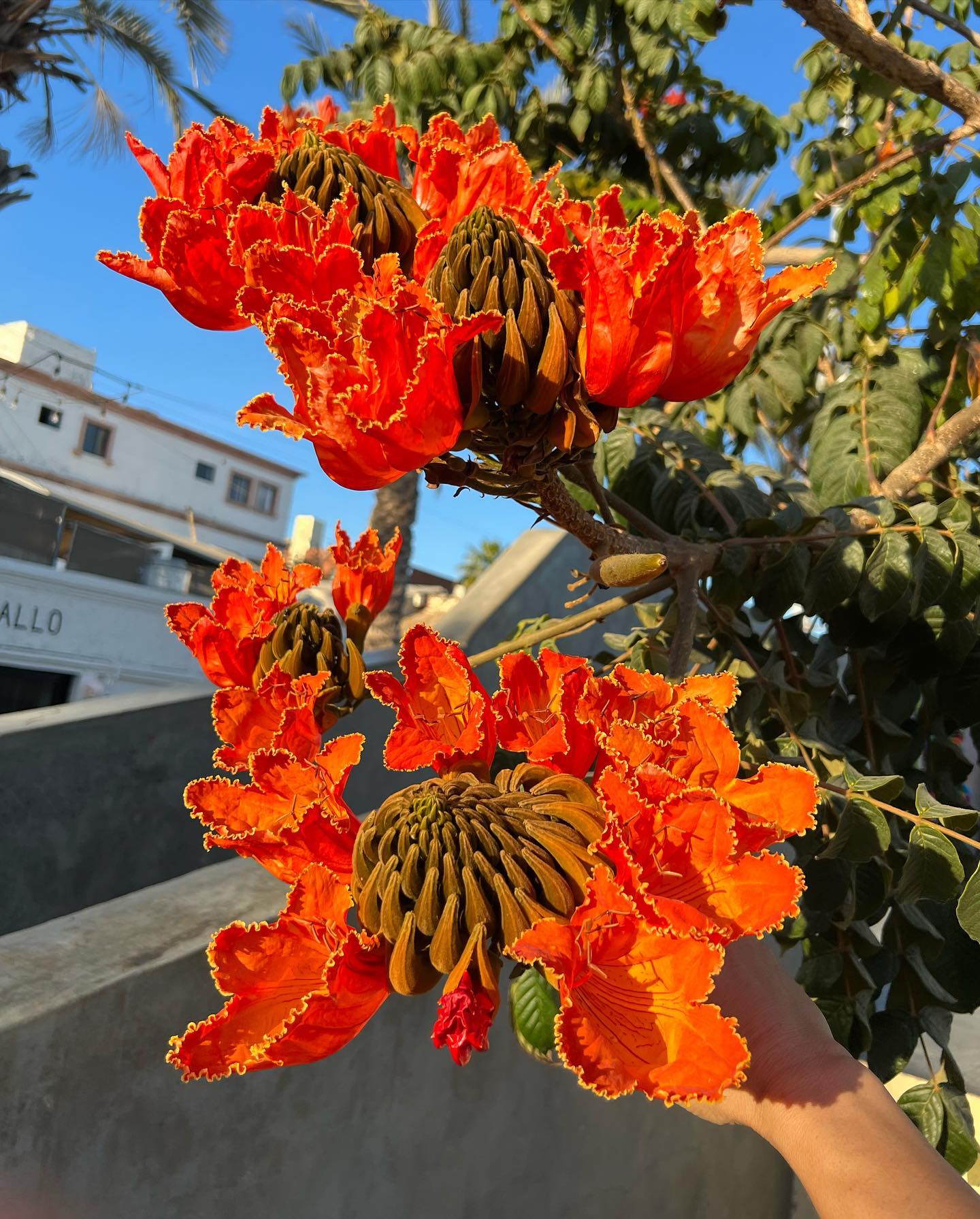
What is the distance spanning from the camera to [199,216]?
808mm

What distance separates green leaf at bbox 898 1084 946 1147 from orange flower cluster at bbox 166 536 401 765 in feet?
3.60

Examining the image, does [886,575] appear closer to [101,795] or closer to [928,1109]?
[928,1109]

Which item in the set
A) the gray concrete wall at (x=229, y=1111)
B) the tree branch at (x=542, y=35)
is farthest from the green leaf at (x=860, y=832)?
the tree branch at (x=542, y=35)

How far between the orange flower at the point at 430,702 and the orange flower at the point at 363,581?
1.24ft

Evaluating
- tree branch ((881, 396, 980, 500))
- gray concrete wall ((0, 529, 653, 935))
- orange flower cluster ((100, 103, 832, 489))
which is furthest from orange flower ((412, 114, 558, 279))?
gray concrete wall ((0, 529, 653, 935))

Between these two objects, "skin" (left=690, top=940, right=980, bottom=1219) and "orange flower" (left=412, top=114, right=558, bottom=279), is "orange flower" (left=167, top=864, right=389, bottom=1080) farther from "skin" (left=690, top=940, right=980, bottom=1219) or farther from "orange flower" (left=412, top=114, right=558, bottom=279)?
"orange flower" (left=412, top=114, right=558, bottom=279)

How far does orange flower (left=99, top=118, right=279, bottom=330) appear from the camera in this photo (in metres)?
0.82

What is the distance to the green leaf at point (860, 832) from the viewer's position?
1.10 m

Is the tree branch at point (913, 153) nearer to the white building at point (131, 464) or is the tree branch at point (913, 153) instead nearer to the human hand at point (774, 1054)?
the human hand at point (774, 1054)

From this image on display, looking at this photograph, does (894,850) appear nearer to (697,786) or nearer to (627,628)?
(697,786)

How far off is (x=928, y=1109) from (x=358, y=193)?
1.51 m

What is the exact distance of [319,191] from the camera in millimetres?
859

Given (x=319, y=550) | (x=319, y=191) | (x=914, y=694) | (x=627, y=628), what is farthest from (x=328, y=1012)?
(x=319, y=550)

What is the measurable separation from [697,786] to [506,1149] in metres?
2.17
